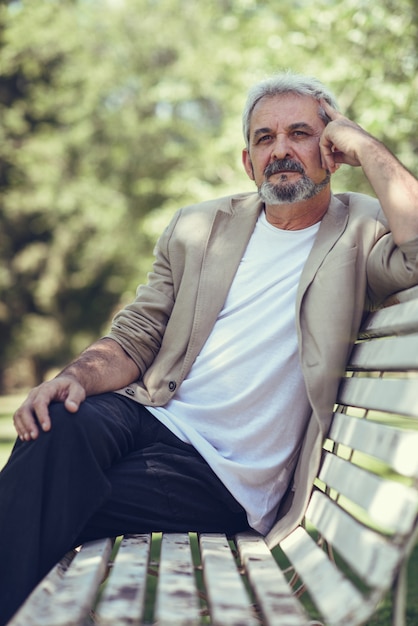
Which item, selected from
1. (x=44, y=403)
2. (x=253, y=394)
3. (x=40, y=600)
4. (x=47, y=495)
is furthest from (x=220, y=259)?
(x=40, y=600)

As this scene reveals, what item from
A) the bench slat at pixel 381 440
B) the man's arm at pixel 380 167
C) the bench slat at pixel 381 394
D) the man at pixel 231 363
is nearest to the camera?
the bench slat at pixel 381 440

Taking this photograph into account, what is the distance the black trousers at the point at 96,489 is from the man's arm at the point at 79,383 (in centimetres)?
4

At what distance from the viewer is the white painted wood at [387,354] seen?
2.36m

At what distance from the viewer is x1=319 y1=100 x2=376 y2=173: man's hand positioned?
3119 mm

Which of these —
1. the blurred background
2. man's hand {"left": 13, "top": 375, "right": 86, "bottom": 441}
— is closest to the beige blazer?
man's hand {"left": 13, "top": 375, "right": 86, "bottom": 441}

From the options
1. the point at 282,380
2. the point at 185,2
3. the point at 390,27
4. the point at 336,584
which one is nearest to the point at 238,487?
the point at 282,380

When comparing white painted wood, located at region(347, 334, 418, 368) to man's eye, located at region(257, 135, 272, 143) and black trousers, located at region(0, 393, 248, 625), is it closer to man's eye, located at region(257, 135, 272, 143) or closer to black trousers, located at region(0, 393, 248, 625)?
A: black trousers, located at region(0, 393, 248, 625)

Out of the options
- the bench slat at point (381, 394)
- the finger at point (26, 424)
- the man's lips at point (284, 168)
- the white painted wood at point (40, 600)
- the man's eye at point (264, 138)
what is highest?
the man's eye at point (264, 138)

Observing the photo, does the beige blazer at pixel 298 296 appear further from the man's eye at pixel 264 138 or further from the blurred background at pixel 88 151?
the blurred background at pixel 88 151

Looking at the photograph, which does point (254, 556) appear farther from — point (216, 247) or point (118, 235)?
point (118, 235)

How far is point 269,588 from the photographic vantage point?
2170 mm

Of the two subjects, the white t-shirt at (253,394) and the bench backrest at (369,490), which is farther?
the white t-shirt at (253,394)

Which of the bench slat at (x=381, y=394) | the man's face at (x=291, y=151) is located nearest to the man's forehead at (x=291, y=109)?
the man's face at (x=291, y=151)

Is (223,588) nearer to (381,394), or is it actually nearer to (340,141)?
(381,394)
